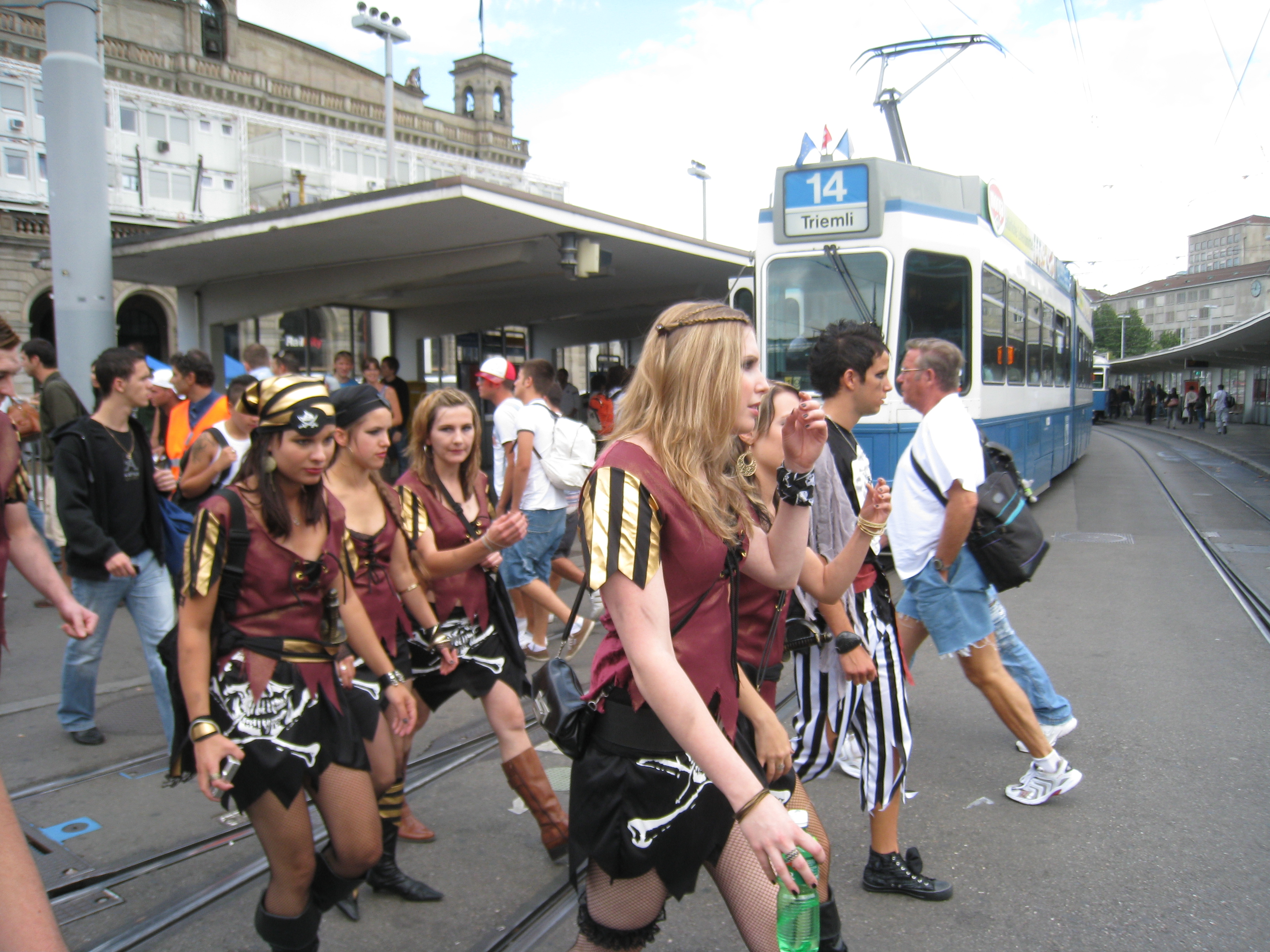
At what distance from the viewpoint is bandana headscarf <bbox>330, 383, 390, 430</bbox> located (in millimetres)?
3271

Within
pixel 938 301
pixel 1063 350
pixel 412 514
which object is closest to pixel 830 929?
pixel 412 514

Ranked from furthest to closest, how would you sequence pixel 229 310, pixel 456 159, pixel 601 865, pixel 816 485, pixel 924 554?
pixel 456 159 → pixel 229 310 → pixel 924 554 → pixel 816 485 → pixel 601 865

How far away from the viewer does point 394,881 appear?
318 cm

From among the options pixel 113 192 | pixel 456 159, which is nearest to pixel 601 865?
pixel 113 192

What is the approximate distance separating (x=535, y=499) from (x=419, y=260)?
6.46m

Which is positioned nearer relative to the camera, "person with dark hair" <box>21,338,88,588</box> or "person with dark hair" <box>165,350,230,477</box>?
"person with dark hair" <box>165,350,230,477</box>

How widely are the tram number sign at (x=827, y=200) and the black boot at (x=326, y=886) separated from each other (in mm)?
7400

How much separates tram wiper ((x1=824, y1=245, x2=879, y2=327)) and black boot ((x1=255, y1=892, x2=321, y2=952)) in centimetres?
727

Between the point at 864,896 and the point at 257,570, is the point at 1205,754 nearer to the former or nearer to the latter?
the point at 864,896

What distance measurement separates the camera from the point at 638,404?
1971mm

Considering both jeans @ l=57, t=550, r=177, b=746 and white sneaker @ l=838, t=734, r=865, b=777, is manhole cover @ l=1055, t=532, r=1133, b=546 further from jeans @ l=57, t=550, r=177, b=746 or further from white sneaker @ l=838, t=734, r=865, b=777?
jeans @ l=57, t=550, r=177, b=746

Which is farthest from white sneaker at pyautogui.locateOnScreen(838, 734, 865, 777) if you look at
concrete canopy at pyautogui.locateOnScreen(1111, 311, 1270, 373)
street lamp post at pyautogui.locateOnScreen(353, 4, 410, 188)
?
concrete canopy at pyautogui.locateOnScreen(1111, 311, 1270, 373)

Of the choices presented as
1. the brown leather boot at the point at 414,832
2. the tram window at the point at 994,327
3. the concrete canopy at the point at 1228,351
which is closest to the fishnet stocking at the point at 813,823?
the brown leather boot at the point at 414,832

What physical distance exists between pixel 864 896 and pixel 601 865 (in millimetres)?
1681
